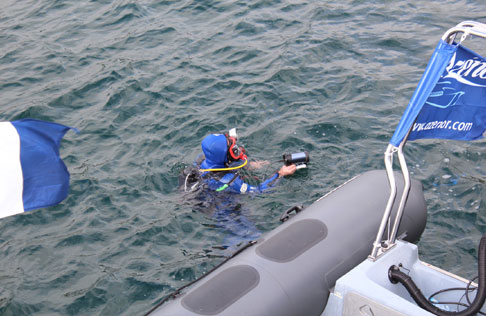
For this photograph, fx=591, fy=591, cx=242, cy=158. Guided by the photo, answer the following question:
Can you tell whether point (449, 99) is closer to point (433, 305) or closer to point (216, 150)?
point (433, 305)

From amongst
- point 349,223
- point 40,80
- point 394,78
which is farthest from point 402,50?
point 40,80

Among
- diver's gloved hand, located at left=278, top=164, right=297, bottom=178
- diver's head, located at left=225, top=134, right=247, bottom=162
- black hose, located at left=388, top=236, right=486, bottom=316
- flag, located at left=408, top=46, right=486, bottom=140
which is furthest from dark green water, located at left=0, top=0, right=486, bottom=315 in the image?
flag, located at left=408, top=46, right=486, bottom=140

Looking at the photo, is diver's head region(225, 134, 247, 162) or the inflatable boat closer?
the inflatable boat

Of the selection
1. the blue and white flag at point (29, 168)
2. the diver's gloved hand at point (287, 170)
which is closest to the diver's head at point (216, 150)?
the diver's gloved hand at point (287, 170)

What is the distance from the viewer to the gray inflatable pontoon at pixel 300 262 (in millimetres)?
5035

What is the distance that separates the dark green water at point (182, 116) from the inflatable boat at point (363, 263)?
1.18 metres

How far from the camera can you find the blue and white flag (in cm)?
519

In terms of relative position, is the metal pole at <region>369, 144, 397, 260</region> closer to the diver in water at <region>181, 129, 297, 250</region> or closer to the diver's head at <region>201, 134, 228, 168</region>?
the diver in water at <region>181, 129, 297, 250</region>

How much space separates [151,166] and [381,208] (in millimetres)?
3575

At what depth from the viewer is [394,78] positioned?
31.8 ft

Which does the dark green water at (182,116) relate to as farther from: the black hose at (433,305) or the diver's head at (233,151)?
the black hose at (433,305)

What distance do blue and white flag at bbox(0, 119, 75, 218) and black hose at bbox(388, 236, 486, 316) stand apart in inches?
123

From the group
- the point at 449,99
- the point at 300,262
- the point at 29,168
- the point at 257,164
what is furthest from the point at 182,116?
the point at 449,99

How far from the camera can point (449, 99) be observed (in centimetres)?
522
